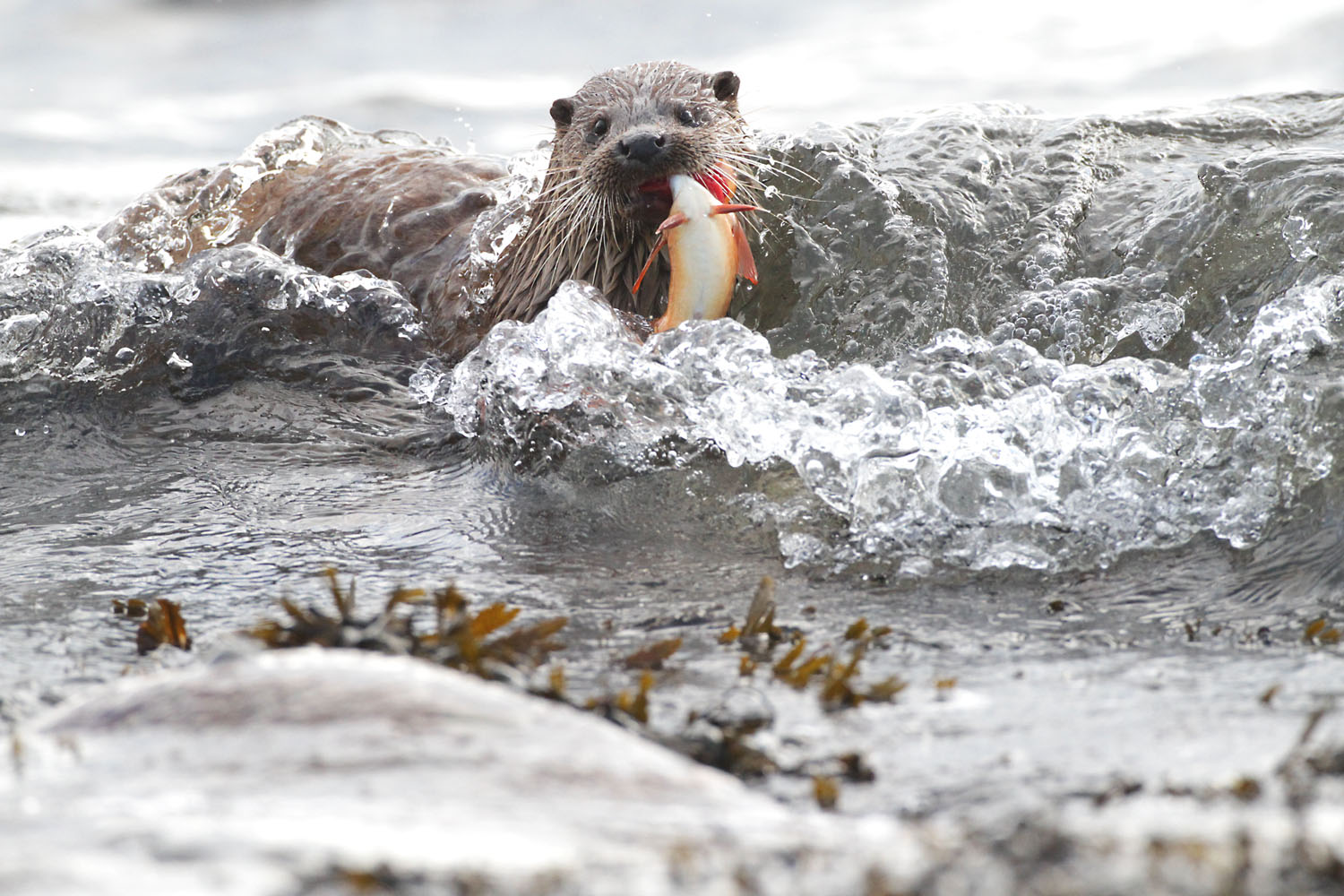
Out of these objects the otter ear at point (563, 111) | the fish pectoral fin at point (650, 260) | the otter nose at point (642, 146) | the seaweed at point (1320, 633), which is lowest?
the seaweed at point (1320, 633)

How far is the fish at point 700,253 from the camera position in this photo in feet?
13.0

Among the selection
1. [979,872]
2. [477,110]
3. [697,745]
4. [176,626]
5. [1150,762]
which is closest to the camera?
[979,872]

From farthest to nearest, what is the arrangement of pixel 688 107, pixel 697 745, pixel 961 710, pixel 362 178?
pixel 362 178 → pixel 688 107 → pixel 961 710 → pixel 697 745

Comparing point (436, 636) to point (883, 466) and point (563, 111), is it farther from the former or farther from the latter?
point (563, 111)

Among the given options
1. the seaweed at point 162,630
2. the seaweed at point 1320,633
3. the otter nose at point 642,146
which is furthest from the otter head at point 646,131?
the seaweed at point 1320,633

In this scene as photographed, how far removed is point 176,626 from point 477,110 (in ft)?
30.1

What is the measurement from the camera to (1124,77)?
10484mm

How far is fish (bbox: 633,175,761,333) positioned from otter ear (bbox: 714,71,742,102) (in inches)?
31.1

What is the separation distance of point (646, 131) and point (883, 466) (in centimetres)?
149

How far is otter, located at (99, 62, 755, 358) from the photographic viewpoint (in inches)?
174

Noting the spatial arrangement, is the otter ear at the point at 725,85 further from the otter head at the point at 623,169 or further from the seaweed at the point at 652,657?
the seaweed at the point at 652,657

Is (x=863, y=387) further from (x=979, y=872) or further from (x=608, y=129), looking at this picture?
(x=979, y=872)

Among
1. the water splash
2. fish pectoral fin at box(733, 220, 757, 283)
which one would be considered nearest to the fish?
fish pectoral fin at box(733, 220, 757, 283)

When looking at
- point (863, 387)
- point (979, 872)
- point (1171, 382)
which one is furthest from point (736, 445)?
point (979, 872)
